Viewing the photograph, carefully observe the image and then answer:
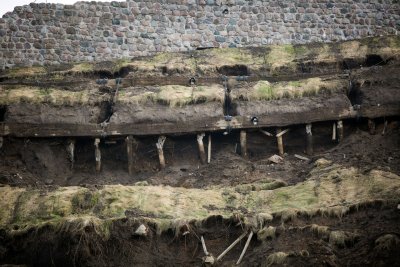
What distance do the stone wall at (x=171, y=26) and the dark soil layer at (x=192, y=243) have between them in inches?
360

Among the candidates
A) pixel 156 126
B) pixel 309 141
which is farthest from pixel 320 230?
pixel 156 126

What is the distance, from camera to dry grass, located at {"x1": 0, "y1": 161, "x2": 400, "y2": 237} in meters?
13.9

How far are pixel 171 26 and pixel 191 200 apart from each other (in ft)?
29.3

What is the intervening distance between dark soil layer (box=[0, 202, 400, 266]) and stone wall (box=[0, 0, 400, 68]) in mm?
9135

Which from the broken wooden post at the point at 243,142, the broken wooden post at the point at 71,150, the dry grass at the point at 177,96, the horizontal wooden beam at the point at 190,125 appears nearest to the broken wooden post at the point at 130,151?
the horizontal wooden beam at the point at 190,125

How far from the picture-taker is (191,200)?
15.0 m

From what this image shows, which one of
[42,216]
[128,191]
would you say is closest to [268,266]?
[128,191]

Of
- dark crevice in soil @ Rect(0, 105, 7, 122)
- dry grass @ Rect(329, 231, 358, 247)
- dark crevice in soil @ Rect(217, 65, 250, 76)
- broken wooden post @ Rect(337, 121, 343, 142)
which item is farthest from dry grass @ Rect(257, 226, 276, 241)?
dark crevice in soil @ Rect(0, 105, 7, 122)

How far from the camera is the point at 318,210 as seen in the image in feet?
44.7

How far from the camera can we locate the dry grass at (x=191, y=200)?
45.6 ft

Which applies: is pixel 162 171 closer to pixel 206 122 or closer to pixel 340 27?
pixel 206 122

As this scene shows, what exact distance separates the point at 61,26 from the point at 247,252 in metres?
11.7

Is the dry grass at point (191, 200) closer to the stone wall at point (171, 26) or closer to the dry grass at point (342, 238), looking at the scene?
the dry grass at point (342, 238)

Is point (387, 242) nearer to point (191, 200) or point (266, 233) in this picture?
point (266, 233)
